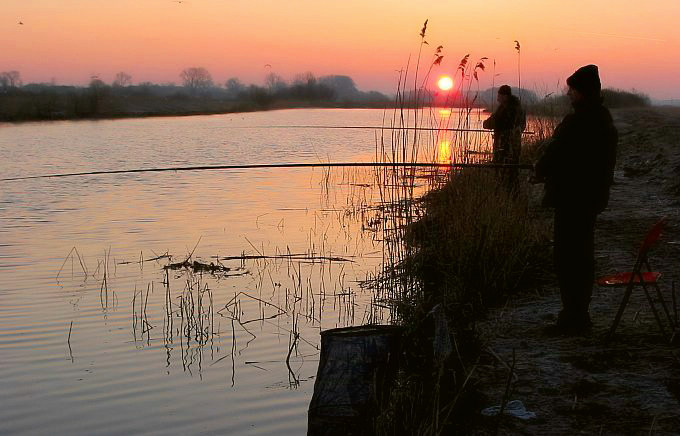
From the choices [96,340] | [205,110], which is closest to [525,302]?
[96,340]

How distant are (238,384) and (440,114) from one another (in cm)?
500

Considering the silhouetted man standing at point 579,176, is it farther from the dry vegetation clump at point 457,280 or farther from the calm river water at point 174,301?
the calm river water at point 174,301

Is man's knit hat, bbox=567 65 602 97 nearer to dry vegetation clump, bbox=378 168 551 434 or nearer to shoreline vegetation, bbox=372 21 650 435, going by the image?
shoreline vegetation, bbox=372 21 650 435

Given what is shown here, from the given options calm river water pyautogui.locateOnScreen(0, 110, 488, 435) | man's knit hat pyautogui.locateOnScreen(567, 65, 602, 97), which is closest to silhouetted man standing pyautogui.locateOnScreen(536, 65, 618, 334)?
man's knit hat pyautogui.locateOnScreen(567, 65, 602, 97)

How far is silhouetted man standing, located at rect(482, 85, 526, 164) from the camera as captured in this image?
34.7 ft

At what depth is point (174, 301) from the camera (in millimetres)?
7992

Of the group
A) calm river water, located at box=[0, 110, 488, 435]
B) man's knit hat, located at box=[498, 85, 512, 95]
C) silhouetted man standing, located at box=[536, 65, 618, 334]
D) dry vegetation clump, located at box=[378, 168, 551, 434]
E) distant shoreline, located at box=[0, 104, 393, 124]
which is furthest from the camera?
distant shoreline, located at box=[0, 104, 393, 124]

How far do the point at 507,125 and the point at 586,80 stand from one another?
18.6ft

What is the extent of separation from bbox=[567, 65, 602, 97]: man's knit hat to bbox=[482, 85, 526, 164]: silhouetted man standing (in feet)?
17.8

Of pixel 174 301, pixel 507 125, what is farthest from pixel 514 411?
pixel 507 125

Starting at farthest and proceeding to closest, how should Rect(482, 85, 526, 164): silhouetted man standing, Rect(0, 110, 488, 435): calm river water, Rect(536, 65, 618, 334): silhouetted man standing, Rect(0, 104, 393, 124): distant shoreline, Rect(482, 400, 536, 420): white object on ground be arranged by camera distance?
Rect(0, 104, 393, 124): distant shoreline < Rect(482, 85, 526, 164): silhouetted man standing < Rect(0, 110, 488, 435): calm river water < Rect(536, 65, 618, 334): silhouetted man standing < Rect(482, 400, 536, 420): white object on ground

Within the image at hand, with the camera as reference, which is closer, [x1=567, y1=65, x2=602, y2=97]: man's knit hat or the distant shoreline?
[x1=567, y1=65, x2=602, y2=97]: man's knit hat

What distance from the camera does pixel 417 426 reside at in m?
4.36

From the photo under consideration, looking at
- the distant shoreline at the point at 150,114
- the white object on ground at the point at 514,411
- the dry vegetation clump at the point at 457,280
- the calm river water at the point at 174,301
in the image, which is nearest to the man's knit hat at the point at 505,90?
the dry vegetation clump at the point at 457,280
